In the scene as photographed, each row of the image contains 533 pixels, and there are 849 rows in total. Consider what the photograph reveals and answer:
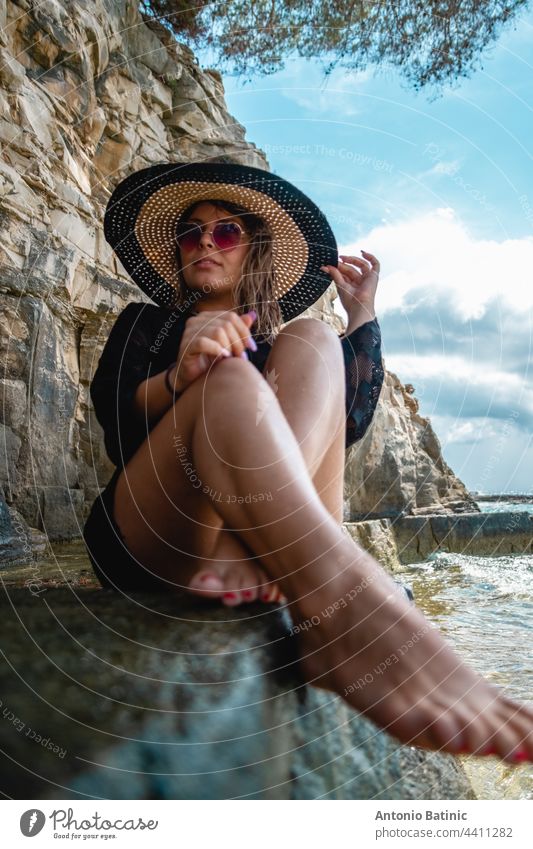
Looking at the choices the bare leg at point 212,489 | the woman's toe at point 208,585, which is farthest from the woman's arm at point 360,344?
the woman's toe at point 208,585

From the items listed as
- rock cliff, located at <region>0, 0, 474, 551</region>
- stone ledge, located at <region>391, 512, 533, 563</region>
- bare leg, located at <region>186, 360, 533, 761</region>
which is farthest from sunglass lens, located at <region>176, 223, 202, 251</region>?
stone ledge, located at <region>391, 512, 533, 563</region>

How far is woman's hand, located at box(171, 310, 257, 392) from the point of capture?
66cm

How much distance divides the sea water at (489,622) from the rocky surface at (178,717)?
11 cm

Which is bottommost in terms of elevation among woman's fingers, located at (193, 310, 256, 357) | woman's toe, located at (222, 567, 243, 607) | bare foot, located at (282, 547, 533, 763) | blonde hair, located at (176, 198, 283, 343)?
bare foot, located at (282, 547, 533, 763)

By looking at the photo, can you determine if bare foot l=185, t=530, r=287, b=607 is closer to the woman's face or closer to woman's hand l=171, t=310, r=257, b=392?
woman's hand l=171, t=310, r=257, b=392

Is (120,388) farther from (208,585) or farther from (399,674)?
(399,674)

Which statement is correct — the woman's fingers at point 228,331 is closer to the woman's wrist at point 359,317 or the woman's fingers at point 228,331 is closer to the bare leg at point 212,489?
the bare leg at point 212,489

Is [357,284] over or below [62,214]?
below

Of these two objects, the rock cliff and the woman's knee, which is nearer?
the woman's knee

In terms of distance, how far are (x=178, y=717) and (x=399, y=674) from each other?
0.20 m

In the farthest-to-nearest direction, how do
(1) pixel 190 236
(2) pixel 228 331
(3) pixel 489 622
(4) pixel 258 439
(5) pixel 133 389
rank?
(3) pixel 489 622 → (1) pixel 190 236 → (5) pixel 133 389 → (2) pixel 228 331 → (4) pixel 258 439

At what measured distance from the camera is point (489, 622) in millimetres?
1724

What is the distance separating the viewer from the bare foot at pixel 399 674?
50 centimetres

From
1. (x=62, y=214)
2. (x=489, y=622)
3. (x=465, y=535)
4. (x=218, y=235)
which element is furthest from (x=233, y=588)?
(x=465, y=535)
